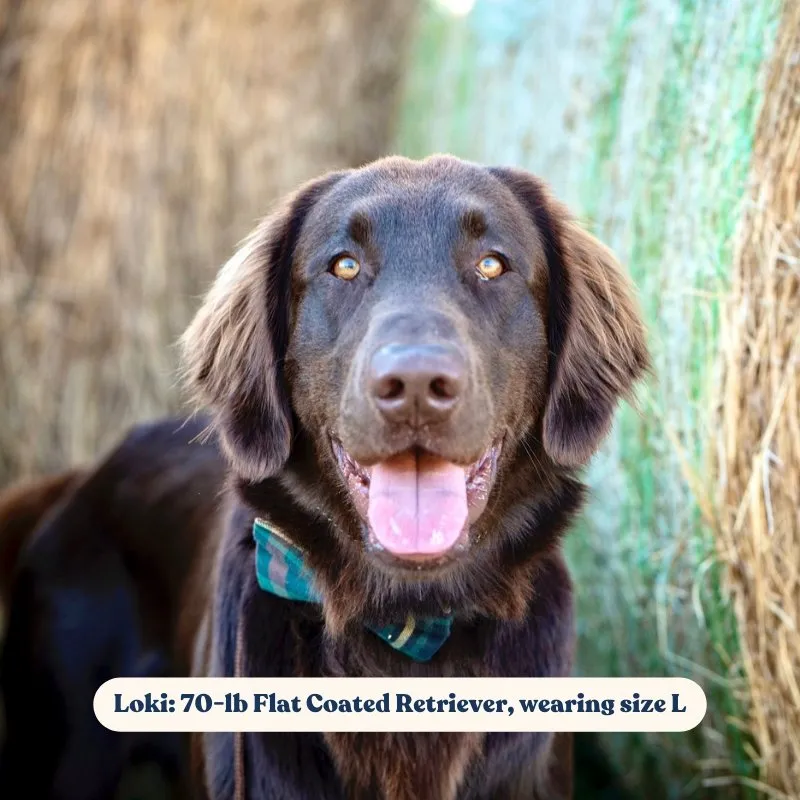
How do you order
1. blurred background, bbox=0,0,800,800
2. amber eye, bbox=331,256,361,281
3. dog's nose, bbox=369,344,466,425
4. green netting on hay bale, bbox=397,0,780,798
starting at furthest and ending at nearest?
green netting on hay bale, bbox=397,0,780,798 → blurred background, bbox=0,0,800,800 → amber eye, bbox=331,256,361,281 → dog's nose, bbox=369,344,466,425

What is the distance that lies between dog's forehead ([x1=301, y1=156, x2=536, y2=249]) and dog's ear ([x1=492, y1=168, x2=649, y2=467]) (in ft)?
0.35

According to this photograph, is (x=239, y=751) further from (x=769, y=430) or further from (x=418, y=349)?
(x=769, y=430)

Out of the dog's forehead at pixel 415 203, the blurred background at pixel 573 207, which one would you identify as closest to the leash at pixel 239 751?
the dog's forehead at pixel 415 203

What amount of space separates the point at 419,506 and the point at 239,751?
2.44ft

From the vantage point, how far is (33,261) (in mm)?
4785

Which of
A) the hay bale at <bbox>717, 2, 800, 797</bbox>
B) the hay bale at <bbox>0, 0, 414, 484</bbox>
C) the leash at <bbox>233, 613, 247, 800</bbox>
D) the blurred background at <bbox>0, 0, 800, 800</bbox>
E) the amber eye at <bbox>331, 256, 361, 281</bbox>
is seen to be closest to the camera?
the leash at <bbox>233, 613, 247, 800</bbox>

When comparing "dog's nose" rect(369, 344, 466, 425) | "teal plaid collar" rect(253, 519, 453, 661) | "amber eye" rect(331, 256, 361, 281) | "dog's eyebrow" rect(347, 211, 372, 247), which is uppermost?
"dog's eyebrow" rect(347, 211, 372, 247)

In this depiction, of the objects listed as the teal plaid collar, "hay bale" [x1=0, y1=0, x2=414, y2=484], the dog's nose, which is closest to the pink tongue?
the dog's nose

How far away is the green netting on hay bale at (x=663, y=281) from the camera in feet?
9.64

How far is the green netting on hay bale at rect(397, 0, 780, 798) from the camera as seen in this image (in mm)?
2938

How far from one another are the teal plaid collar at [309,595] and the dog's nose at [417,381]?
0.56m

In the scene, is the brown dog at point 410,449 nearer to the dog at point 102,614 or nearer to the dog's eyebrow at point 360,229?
the dog's eyebrow at point 360,229

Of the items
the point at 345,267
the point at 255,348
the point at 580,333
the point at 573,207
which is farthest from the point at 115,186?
the point at 580,333

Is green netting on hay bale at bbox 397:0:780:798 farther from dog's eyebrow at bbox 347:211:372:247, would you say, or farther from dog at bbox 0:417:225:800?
dog at bbox 0:417:225:800
